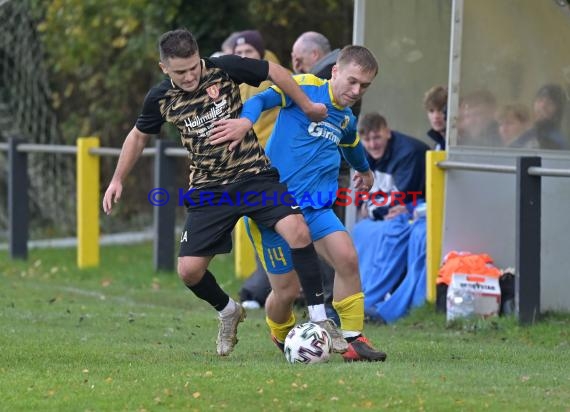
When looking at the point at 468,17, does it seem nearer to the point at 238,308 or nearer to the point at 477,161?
the point at 477,161

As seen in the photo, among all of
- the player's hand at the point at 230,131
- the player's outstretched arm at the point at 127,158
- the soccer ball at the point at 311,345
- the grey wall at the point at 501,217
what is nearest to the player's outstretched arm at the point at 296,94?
the player's hand at the point at 230,131

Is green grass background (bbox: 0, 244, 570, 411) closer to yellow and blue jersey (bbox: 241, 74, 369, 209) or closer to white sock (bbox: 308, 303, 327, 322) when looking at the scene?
white sock (bbox: 308, 303, 327, 322)

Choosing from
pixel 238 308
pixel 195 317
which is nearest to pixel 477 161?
pixel 195 317

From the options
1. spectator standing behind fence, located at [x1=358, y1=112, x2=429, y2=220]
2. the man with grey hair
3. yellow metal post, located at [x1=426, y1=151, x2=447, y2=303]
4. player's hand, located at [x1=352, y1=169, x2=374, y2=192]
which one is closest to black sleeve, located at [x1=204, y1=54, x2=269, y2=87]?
player's hand, located at [x1=352, y1=169, x2=374, y2=192]

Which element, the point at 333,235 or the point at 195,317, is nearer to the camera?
the point at 333,235

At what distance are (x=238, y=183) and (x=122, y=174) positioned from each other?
765 millimetres

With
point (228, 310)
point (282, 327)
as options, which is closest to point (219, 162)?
point (228, 310)

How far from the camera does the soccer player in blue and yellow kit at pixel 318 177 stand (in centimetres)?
749

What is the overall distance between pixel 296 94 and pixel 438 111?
383cm

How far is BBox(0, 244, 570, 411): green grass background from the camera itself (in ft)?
20.0

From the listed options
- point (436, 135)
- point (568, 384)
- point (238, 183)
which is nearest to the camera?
point (568, 384)

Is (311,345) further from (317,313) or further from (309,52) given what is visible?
(309,52)

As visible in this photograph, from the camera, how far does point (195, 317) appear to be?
34.1 ft

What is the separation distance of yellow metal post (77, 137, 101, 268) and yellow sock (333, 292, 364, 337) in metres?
7.34
